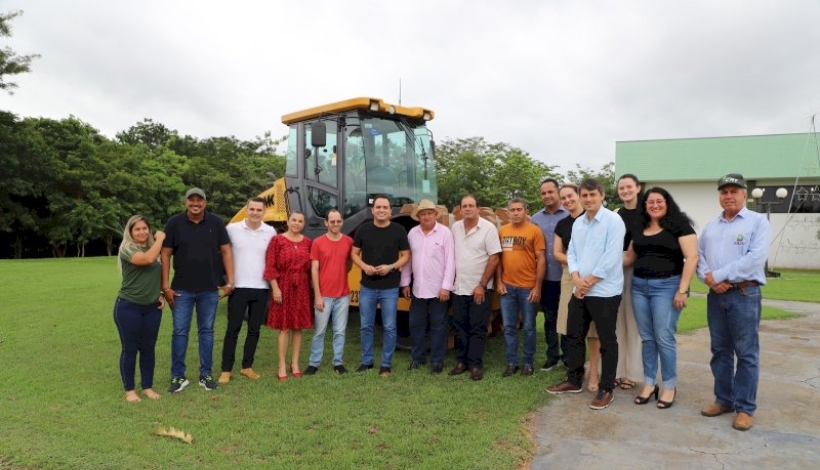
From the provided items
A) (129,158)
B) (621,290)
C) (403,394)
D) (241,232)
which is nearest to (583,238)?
(621,290)

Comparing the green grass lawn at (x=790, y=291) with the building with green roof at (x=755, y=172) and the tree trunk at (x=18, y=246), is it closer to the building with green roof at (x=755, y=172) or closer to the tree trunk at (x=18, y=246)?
the building with green roof at (x=755, y=172)

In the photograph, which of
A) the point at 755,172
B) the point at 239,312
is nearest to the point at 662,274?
the point at 239,312

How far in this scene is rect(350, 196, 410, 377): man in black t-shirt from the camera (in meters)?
5.37

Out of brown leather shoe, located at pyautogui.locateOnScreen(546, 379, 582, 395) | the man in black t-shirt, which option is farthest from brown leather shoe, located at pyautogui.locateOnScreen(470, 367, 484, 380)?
the man in black t-shirt

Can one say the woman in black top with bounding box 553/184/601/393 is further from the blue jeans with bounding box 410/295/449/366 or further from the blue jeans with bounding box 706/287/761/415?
the blue jeans with bounding box 410/295/449/366

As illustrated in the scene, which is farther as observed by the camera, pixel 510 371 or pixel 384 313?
pixel 384 313

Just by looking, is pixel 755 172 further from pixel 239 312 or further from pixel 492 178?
pixel 239 312

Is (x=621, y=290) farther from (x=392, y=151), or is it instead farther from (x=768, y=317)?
(x=768, y=317)

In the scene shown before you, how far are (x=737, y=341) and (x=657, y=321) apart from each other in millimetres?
553

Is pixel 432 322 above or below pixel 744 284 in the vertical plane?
below

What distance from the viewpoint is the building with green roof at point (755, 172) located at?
85.2ft

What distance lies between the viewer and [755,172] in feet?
87.8

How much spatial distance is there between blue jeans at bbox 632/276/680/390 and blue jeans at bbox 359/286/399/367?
219 centimetres

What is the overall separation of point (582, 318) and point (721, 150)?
27.5m
